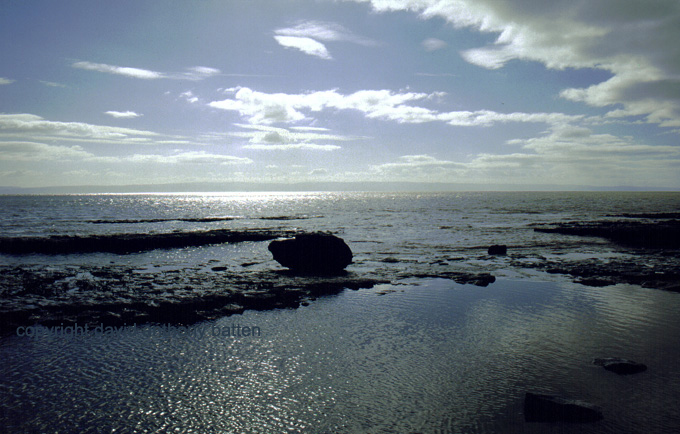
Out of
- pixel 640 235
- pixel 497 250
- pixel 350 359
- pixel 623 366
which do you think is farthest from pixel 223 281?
pixel 640 235

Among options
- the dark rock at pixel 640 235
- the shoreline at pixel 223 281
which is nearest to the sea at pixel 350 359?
the shoreline at pixel 223 281

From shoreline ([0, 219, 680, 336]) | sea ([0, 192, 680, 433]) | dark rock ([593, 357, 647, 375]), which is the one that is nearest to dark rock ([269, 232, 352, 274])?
shoreline ([0, 219, 680, 336])

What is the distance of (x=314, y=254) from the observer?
26812 mm

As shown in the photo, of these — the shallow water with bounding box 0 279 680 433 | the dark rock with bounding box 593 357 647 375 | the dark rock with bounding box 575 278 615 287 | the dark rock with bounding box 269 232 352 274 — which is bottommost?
the shallow water with bounding box 0 279 680 433

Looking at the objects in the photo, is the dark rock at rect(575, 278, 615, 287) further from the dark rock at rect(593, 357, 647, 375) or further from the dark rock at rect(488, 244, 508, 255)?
the dark rock at rect(593, 357, 647, 375)

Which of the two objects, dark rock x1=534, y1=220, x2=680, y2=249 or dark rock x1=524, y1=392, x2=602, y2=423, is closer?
dark rock x1=524, y1=392, x2=602, y2=423

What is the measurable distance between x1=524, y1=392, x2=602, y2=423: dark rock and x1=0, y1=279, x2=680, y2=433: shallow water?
0.21 meters

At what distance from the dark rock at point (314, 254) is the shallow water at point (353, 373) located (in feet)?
30.4

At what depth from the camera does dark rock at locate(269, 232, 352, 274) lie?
26531mm

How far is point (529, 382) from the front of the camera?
10328 millimetres

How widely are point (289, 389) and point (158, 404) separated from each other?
3037 mm

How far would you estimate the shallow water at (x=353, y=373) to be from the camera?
8.72 metres

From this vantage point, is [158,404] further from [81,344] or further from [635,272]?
[635,272]

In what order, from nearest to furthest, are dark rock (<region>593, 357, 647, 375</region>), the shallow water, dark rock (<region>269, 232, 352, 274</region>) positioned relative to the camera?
the shallow water < dark rock (<region>593, 357, 647, 375</region>) < dark rock (<region>269, 232, 352, 274</region>)
